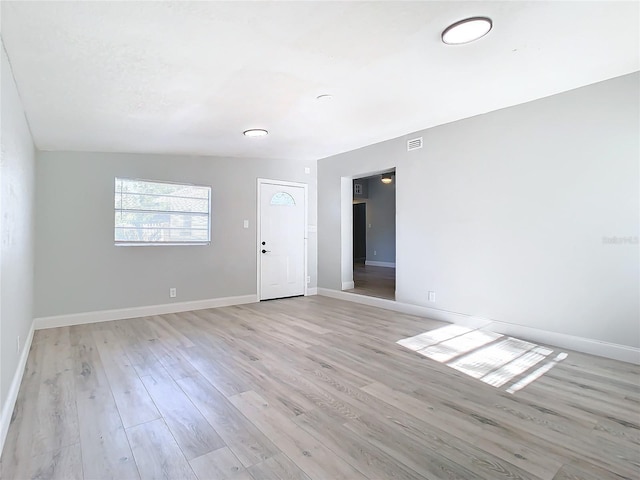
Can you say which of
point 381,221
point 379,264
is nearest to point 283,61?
point 381,221

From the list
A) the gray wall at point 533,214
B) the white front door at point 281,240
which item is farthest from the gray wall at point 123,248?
the gray wall at point 533,214

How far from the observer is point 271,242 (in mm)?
5867

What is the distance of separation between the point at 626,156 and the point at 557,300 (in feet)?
4.71

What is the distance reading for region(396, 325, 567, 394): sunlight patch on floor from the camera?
265 cm

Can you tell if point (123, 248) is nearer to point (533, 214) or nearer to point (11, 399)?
point (11, 399)

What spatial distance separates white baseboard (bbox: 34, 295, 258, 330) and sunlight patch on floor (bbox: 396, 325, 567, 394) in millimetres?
2971

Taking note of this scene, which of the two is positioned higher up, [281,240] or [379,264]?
[281,240]

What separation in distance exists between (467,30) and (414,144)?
2.54 m

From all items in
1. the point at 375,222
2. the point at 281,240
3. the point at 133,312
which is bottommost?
the point at 133,312

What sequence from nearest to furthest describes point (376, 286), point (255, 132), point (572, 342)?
point (572, 342) < point (255, 132) < point (376, 286)

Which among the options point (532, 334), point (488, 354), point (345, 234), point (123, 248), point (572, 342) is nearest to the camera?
point (488, 354)

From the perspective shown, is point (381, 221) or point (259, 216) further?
point (381, 221)

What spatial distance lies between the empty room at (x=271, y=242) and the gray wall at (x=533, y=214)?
21 mm

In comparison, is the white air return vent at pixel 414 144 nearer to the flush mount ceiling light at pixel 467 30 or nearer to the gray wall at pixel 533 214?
the gray wall at pixel 533 214
